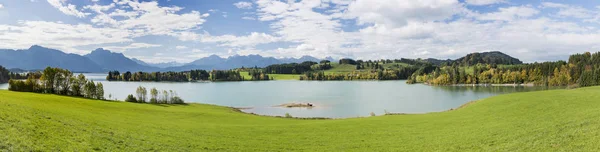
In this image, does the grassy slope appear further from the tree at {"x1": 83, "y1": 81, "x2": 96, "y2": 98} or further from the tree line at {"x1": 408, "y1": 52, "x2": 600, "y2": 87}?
the tree line at {"x1": 408, "y1": 52, "x2": 600, "y2": 87}

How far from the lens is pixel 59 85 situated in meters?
67.8

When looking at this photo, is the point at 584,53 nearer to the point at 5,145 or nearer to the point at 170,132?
the point at 170,132

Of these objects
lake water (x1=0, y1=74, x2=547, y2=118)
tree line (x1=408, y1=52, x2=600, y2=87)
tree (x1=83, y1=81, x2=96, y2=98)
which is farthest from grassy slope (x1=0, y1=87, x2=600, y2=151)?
tree line (x1=408, y1=52, x2=600, y2=87)

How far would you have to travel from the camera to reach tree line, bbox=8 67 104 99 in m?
64.4

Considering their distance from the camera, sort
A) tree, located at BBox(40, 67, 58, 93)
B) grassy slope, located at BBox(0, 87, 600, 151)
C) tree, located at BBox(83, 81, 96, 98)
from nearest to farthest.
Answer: grassy slope, located at BBox(0, 87, 600, 151) → tree, located at BBox(40, 67, 58, 93) → tree, located at BBox(83, 81, 96, 98)

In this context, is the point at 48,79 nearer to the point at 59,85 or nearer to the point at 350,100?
the point at 59,85

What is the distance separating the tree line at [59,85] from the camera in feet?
211

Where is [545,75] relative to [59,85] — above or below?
above

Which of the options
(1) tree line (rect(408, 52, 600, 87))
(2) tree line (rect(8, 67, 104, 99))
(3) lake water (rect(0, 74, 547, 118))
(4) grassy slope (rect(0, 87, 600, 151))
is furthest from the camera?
(1) tree line (rect(408, 52, 600, 87))

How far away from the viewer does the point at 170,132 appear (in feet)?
84.0

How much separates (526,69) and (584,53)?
83.9 feet

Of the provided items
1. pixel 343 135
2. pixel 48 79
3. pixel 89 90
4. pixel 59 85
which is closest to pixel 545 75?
pixel 343 135

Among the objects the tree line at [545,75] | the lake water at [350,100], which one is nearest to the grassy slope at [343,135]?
the lake water at [350,100]

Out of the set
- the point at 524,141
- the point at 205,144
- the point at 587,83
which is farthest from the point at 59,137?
the point at 587,83
